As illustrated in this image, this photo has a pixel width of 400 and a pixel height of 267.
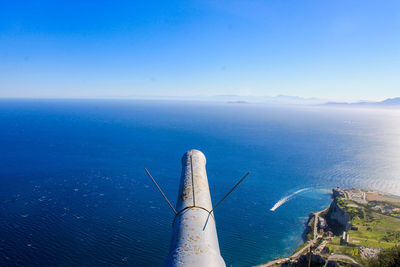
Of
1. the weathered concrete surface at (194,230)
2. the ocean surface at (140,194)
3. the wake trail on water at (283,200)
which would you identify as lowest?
the wake trail on water at (283,200)

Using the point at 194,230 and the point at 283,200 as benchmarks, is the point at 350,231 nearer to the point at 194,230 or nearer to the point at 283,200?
the point at 283,200

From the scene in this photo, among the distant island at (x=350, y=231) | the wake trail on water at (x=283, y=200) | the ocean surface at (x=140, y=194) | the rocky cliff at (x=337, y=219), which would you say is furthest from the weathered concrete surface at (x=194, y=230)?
the wake trail on water at (x=283, y=200)

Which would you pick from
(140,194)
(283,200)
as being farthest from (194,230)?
(283,200)

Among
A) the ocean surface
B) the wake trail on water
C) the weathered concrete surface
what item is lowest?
the wake trail on water

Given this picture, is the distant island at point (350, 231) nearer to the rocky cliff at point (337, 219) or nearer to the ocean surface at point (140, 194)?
the rocky cliff at point (337, 219)

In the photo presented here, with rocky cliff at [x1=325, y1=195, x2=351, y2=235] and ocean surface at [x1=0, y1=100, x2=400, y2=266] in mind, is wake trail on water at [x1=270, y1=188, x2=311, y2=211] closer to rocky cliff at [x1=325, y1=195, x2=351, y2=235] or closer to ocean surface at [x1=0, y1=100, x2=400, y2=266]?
ocean surface at [x1=0, y1=100, x2=400, y2=266]

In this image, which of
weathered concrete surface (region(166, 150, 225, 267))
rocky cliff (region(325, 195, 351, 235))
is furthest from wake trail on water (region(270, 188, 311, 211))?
weathered concrete surface (region(166, 150, 225, 267))

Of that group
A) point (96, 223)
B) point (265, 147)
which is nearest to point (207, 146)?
point (265, 147)
